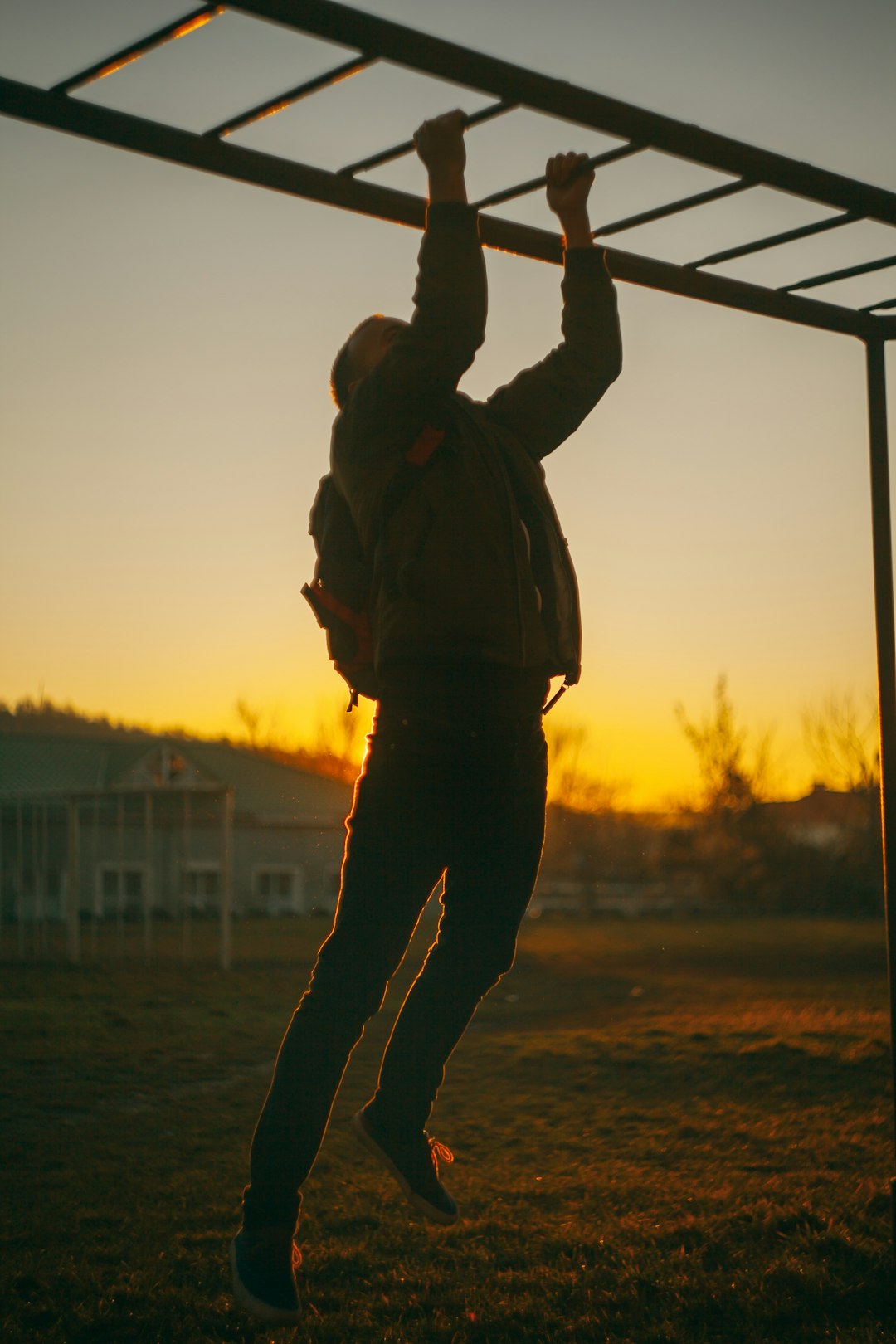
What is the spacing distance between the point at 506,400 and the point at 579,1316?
7.63 feet

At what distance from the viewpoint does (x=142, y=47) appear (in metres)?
2.17

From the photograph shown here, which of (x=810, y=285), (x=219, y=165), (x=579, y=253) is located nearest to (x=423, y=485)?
(x=579, y=253)

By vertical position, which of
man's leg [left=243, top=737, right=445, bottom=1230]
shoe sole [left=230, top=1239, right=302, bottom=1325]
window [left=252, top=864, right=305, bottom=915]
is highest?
man's leg [left=243, top=737, right=445, bottom=1230]

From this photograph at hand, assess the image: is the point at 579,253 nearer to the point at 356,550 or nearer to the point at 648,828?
the point at 356,550

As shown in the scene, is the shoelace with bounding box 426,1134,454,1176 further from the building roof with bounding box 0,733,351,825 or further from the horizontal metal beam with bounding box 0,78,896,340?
the building roof with bounding box 0,733,351,825

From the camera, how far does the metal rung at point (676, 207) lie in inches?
108

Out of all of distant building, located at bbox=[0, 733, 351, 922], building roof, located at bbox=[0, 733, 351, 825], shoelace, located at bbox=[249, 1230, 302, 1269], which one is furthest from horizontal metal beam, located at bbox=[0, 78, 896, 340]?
building roof, located at bbox=[0, 733, 351, 825]

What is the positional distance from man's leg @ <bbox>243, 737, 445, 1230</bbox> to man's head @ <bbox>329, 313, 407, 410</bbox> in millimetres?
683

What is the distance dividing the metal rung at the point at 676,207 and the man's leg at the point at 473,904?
1.20 m

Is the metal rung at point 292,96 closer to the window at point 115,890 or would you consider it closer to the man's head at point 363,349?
the man's head at point 363,349

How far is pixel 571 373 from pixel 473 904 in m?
0.97

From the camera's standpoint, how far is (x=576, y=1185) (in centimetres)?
530

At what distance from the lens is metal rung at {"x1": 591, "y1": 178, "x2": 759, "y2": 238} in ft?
8.96

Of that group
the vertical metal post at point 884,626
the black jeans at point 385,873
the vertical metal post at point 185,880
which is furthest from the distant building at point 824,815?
the black jeans at point 385,873
